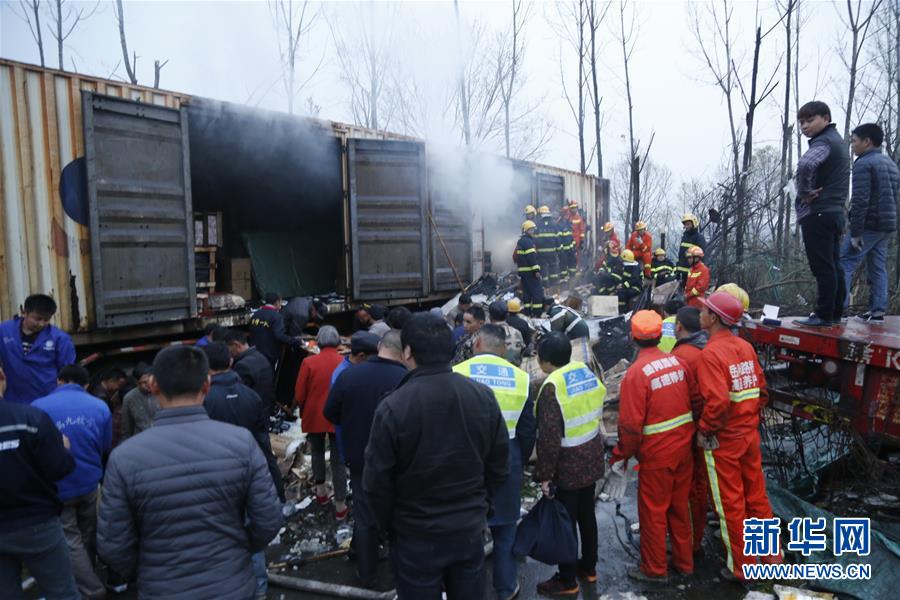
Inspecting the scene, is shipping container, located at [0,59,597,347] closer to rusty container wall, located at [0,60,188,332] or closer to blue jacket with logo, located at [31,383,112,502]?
rusty container wall, located at [0,60,188,332]

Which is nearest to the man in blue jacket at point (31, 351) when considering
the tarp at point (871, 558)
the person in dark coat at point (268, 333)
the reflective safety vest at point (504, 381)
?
the person in dark coat at point (268, 333)

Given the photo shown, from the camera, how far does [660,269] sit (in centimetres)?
1068

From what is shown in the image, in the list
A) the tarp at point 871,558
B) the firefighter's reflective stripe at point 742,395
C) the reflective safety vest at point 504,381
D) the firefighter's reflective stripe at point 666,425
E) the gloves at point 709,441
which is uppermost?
the reflective safety vest at point 504,381

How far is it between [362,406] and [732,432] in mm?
2358

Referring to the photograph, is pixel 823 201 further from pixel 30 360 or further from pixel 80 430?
pixel 30 360

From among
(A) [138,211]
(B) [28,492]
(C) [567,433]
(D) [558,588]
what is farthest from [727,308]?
(A) [138,211]

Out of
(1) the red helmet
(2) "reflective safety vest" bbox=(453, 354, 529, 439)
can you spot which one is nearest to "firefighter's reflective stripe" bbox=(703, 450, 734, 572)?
(1) the red helmet

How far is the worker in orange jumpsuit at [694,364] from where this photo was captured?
3.68 meters

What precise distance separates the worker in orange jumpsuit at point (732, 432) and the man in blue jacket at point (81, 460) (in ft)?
12.3

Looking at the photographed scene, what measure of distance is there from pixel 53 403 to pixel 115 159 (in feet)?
10.8

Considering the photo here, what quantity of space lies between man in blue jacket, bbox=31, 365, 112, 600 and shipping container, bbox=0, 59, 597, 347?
2315mm

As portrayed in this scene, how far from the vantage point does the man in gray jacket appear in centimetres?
189

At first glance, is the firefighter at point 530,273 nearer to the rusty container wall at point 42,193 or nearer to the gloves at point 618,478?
the gloves at point 618,478

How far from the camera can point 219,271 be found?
9312 millimetres
